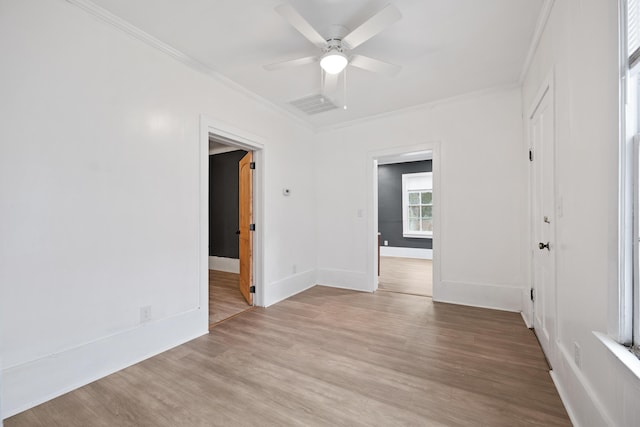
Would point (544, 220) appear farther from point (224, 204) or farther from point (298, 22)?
point (224, 204)

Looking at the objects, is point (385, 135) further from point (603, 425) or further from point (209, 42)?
point (603, 425)

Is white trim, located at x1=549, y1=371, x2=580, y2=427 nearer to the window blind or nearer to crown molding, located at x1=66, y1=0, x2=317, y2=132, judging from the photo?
the window blind

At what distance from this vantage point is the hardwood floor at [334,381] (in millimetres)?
1611

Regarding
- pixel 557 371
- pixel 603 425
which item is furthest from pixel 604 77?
pixel 557 371

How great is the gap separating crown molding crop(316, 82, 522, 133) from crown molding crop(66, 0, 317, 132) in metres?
1.21

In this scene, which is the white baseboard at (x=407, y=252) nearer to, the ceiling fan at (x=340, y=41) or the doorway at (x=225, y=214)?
the doorway at (x=225, y=214)

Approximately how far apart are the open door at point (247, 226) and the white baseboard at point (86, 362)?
1081 millimetres

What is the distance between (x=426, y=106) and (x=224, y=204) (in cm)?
420

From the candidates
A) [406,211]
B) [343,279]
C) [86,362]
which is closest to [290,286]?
[343,279]

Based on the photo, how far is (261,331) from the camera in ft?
9.20

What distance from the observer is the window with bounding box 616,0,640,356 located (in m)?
1.07

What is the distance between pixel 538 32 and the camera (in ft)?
7.29

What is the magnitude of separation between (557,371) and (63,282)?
11.3ft

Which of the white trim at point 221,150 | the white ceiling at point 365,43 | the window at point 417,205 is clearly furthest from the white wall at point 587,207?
the window at point 417,205
